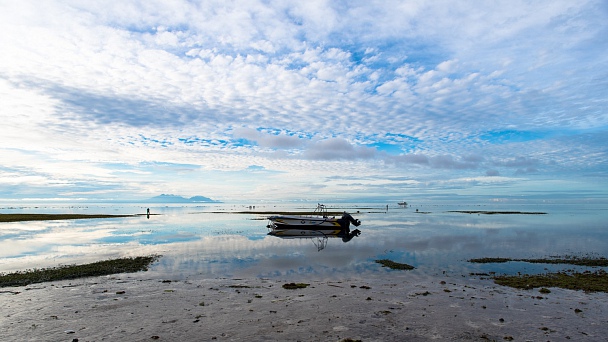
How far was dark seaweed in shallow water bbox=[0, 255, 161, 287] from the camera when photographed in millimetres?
19406

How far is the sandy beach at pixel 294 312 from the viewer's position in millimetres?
11969

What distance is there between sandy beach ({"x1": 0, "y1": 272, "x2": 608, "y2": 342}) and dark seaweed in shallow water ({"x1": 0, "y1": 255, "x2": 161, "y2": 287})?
1.31m

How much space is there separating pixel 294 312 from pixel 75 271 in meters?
16.5

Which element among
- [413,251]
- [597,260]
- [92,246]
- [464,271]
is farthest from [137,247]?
[597,260]

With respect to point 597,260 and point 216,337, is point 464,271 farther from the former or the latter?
point 216,337

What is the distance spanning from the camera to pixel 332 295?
17.0 m

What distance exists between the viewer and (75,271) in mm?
21750

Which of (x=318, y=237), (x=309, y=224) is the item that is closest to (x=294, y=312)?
(x=318, y=237)

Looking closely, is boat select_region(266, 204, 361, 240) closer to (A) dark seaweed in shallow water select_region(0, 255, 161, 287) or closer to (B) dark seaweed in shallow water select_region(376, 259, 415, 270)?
(B) dark seaweed in shallow water select_region(376, 259, 415, 270)

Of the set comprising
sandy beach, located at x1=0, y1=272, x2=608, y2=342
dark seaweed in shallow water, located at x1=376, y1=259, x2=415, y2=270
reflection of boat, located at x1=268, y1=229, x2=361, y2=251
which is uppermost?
sandy beach, located at x1=0, y1=272, x2=608, y2=342

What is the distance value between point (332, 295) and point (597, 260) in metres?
24.6

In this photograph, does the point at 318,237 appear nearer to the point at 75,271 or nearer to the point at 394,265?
the point at 394,265

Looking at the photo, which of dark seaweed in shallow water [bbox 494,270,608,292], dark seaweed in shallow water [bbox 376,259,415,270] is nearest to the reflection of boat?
dark seaweed in shallow water [bbox 376,259,415,270]

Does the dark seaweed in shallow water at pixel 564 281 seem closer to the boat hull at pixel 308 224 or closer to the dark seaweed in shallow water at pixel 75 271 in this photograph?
the dark seaweed in shallow water at pixel 75 271
